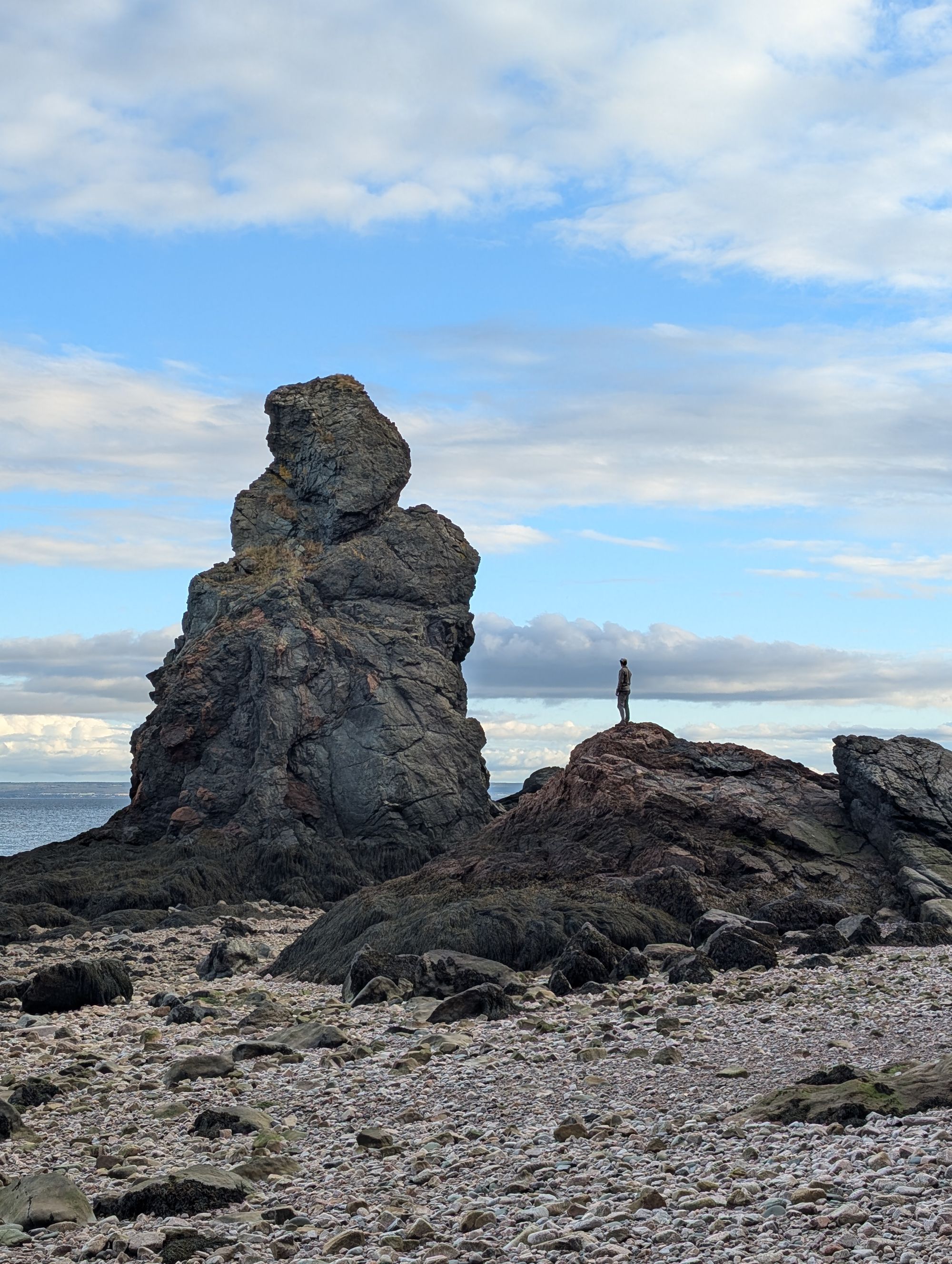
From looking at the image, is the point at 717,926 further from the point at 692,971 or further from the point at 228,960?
the point at 228,960

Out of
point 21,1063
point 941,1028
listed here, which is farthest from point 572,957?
point 21,1063

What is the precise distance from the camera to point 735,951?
18.0m

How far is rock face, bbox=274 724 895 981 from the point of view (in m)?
20.4

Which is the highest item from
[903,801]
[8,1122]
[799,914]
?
[903,801]

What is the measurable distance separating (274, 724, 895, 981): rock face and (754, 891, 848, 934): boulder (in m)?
0.14

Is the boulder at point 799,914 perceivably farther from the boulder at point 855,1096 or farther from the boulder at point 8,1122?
the boulder at point 8,1122

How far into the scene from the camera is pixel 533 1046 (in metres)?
13.4

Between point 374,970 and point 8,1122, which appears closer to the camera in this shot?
point 8,1122

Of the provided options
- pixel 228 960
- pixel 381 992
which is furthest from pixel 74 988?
pixel 381 992

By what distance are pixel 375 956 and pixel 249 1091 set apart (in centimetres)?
558

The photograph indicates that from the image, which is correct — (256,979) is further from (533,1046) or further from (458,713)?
(458,713)

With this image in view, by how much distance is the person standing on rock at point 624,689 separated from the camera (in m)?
32.6

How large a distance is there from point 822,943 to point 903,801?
805 cm

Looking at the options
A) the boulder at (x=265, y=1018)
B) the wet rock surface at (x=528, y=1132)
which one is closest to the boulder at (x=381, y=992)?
the wet rock surface at (x=528, y=1132)
